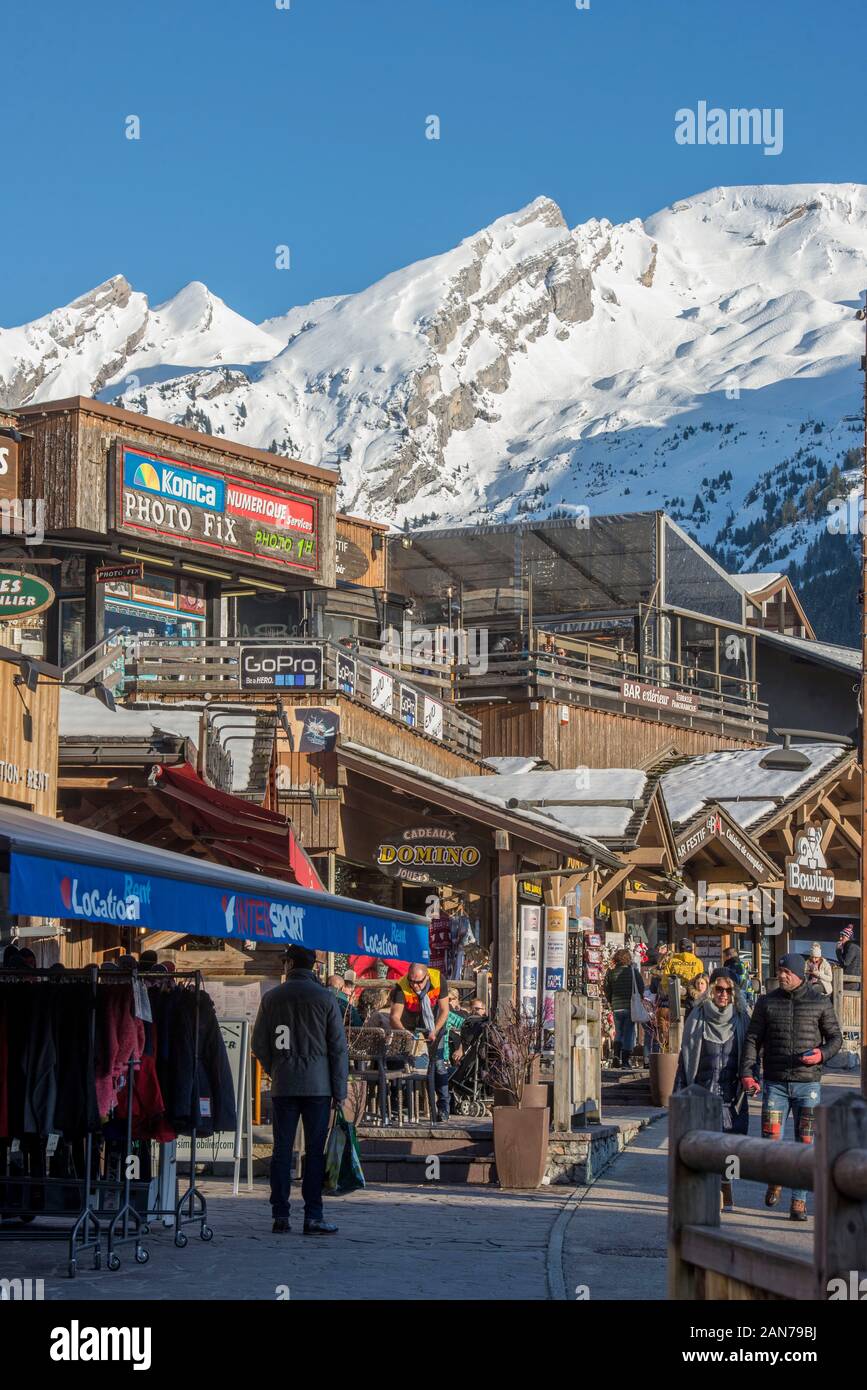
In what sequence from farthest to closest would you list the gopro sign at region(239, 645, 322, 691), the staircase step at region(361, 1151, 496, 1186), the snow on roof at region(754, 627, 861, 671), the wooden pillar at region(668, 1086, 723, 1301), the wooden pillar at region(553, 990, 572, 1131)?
the snow on roof at region(754, 627, 861, 671), the gopro sign at region(239, 645, 322, 691), the wooden pillar at region(553, 990, 572, 1131), the staircase step at region(361, 1151, 496, 1186), the wooden pillar at region(668, 1086, 723, 1301)

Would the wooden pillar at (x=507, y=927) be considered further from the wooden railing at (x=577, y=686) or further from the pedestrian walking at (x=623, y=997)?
the wooden railing at (x=577, y=686)

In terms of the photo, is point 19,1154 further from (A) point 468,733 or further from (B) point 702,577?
(B) point 702,577

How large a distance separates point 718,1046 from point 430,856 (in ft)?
29.0

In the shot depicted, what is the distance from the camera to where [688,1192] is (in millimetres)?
7145

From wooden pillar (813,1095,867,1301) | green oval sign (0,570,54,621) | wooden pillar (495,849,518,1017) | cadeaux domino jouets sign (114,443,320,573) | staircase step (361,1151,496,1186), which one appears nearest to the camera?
wooden pillar (813,1095,867,1301)

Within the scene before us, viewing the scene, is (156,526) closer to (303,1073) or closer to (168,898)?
(303,1073)

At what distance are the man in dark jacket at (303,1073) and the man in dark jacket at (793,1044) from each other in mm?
3423

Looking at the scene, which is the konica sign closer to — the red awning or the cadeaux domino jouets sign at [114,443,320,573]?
the cadeaux domino jouets sign at [114,443,320,573]

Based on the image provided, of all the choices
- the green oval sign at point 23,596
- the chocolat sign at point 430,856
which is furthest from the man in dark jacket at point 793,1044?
the chocolat sign at point 430,856

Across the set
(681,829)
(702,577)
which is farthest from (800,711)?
(681,829)

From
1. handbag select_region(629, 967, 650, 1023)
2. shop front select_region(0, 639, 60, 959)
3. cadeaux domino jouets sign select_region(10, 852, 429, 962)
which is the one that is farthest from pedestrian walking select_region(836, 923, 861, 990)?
cadeaux domino jouets sign select_region(10, 852, 429, 962)

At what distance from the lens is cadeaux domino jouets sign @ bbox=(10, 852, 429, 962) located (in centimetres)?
842

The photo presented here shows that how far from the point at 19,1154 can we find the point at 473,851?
472 inches

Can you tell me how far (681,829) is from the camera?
28781mm
